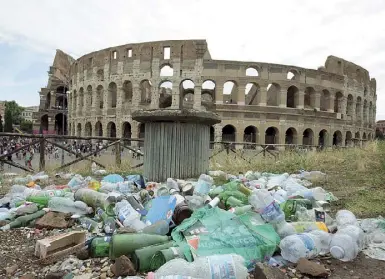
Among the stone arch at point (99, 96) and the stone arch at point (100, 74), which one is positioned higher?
the stone arch at point (100, 74)

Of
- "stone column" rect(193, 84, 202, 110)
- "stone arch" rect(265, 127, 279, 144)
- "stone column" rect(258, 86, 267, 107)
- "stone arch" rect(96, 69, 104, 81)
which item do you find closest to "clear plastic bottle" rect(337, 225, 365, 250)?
"stone column" rect(193, 84, 202, 110)

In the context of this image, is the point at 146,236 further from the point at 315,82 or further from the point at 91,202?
the point at 315,82

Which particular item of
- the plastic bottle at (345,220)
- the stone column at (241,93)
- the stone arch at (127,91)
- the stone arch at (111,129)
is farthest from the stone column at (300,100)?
the plastic bottle at (345,220)

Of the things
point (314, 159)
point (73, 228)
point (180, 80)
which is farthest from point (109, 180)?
point (180, 80)

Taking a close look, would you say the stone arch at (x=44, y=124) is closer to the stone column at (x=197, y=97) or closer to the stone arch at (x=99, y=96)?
the stone arch at (x=99, y=96)

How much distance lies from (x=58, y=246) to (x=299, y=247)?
1.89 meters

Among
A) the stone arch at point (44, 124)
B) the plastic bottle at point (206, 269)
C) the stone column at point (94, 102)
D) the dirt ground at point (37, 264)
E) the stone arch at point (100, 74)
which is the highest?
the stone arch at point (100, 74)

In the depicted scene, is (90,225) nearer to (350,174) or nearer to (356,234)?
(356,234)

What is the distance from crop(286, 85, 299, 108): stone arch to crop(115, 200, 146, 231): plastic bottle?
27.9 meters

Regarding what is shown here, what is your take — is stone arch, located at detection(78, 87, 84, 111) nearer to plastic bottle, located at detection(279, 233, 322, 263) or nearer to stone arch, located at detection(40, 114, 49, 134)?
stone arch, located at detection(40, 114, 49, 134)

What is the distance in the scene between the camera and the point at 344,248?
238 cm

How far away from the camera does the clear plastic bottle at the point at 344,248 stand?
93.1 inches

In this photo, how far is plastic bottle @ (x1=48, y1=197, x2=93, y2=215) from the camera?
352 centimetres

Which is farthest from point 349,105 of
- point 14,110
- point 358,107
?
point 14,110
